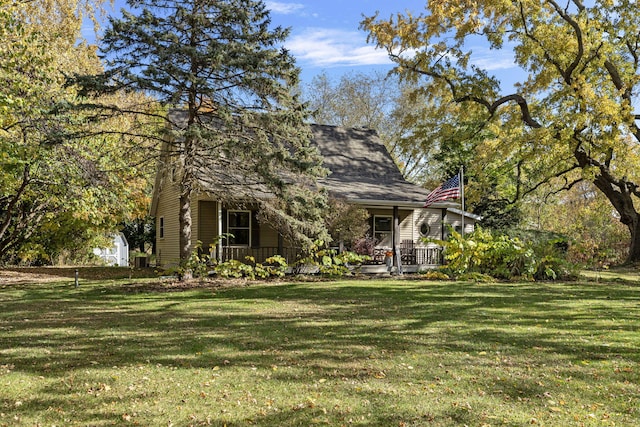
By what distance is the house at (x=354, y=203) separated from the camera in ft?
67.6

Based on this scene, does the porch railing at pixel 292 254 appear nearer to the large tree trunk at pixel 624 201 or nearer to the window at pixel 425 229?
the window at pixel 425 229

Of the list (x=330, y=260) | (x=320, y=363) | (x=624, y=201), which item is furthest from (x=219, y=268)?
(x=624, y=201)

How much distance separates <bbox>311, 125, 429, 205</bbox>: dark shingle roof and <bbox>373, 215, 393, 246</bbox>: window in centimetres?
137

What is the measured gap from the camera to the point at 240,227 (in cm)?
2098

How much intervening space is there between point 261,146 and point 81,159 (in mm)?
5391

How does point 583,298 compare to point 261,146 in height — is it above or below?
below

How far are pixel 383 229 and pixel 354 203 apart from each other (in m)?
3.96

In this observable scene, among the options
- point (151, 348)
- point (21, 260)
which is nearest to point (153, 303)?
point (151, 348)

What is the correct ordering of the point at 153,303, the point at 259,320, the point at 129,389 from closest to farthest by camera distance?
the point at 129,389 < the point at 259,320 < the point at 153,303

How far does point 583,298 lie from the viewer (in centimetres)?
1241

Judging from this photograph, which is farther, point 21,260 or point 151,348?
point 21,260

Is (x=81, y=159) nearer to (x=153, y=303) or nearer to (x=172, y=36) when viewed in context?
(x=172, y=36)

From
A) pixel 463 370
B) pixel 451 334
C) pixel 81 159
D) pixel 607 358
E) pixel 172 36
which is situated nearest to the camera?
pixel 463 370

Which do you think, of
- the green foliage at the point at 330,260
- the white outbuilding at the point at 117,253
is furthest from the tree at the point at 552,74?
the white outbuilding at the point at 117,253
